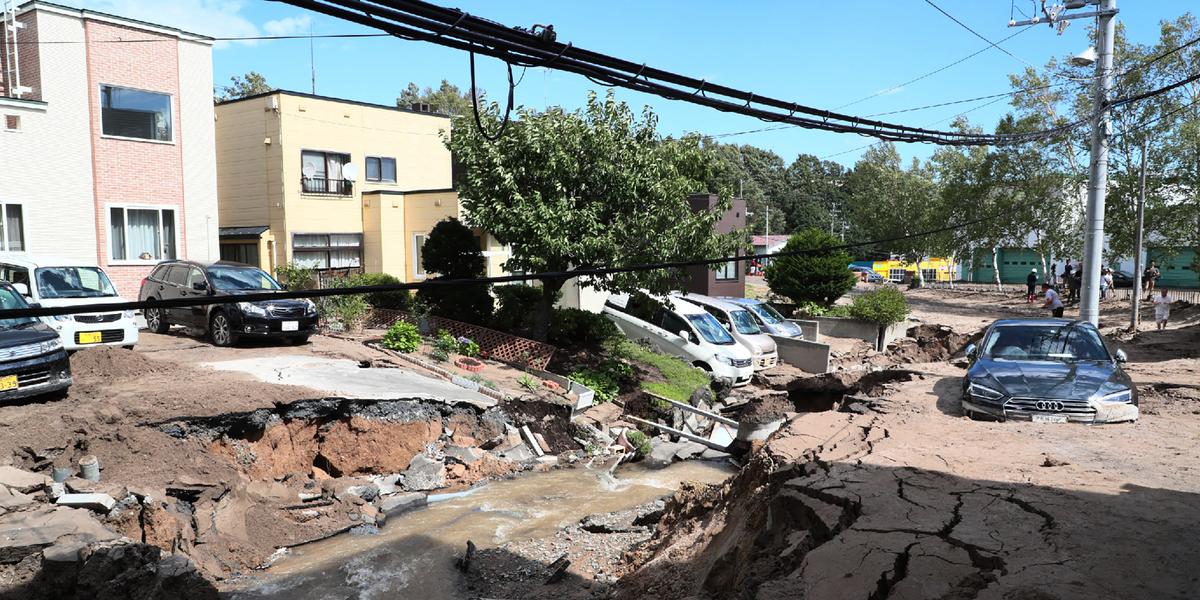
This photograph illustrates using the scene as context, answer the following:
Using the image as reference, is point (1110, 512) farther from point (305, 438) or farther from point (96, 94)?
point (96, 94)

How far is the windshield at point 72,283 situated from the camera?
1370 cm

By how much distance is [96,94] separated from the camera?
63.3ft

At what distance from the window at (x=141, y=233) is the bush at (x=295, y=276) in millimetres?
2832

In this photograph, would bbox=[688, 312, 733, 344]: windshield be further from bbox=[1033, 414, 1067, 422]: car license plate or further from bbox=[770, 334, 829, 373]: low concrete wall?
bbox=[1033, 414, 1067, 422]: car license plate

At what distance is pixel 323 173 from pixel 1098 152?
20540 mm

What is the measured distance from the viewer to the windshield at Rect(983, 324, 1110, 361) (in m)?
11.2

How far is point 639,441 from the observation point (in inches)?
569

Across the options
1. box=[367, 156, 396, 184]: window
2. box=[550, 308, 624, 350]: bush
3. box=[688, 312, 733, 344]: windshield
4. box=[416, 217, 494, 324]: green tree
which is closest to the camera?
box=[550, 308, 624, 350]: bush

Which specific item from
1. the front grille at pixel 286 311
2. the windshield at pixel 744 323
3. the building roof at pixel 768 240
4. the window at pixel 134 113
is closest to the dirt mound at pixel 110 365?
the front grille at pixel 286 311

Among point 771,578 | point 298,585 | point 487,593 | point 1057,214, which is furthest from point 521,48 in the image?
point 1057,214

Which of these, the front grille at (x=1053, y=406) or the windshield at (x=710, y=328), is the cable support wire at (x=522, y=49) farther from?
the windshield at (x=710, y=328)

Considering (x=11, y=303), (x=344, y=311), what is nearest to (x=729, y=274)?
(x=344, y=311)

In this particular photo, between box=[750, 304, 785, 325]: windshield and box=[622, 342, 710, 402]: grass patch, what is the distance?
16.6 feet

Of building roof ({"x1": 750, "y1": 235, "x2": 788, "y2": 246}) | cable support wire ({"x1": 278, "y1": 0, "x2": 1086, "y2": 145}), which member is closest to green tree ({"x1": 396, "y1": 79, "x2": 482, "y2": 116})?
building roof ({"x1": 750, "y1": 235, "x2": 788, "y2": 246})
